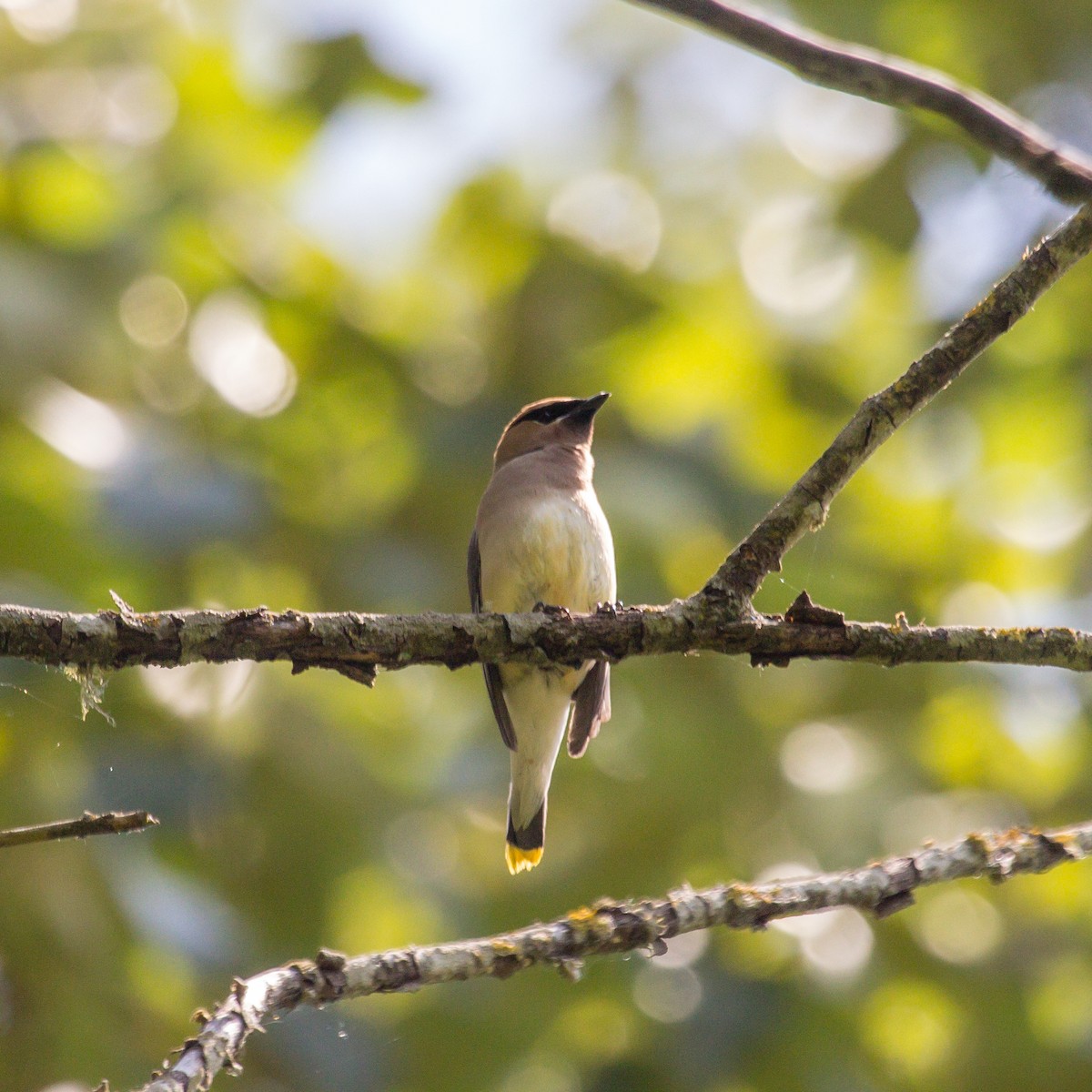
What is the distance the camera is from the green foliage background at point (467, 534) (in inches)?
294

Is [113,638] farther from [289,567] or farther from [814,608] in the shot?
[289,567]

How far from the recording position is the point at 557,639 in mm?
3680

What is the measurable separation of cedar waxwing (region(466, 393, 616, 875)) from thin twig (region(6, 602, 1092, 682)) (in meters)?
2.51

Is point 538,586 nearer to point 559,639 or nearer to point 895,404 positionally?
point 559,639

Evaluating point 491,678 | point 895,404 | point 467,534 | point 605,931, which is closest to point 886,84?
point 895,404

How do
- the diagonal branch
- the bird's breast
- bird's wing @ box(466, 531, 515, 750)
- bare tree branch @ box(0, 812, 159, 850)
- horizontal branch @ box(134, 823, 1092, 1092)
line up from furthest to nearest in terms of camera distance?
1. bird's wing @ box(466, 531, 515, 750)
2. the bird's breast
3. the diagonal branch
4. horizontal branch @ box(134, 823, 1092, 1092)
5. bare tree branch @ box(0, 812, 159, 850)

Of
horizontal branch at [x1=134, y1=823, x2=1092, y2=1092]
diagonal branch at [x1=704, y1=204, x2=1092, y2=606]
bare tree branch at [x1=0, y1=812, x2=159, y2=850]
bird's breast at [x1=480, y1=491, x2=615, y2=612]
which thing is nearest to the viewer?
bare tree branch at [x1=0, y1=812, x2=159, y2=850]

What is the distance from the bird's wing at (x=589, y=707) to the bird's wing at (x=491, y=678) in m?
0.31

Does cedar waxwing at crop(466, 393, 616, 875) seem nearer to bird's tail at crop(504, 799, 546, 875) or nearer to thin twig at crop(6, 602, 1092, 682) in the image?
bird's tail at crop(504, 799, 546, 875)

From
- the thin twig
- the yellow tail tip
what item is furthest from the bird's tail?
the thin twig

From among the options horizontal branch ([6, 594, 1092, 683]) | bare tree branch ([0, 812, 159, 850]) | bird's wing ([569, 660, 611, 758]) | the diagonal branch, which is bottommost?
bare tree branch ([0, 812, 159, 850])

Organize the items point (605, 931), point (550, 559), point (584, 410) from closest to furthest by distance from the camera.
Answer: point (605, 931) → point (550, 559) → point (584, 410)

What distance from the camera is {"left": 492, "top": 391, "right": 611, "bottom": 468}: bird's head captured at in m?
7.81

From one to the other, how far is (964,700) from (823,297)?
368 cm
